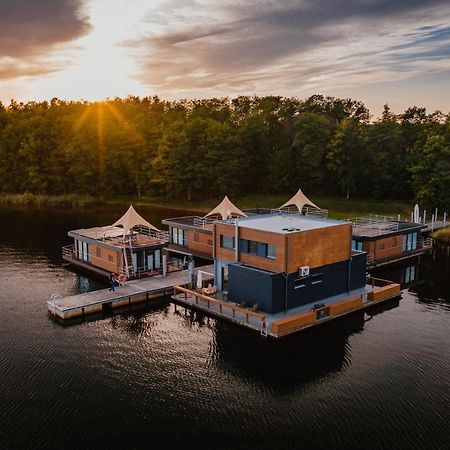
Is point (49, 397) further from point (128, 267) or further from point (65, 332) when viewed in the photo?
point (128, 267)

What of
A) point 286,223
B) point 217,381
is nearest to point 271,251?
point 286,223

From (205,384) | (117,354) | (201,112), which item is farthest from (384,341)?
(201,112)

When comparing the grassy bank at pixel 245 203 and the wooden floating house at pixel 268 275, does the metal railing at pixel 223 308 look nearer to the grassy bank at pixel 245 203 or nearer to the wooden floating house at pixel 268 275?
the wooden floating house at pixel 268 275

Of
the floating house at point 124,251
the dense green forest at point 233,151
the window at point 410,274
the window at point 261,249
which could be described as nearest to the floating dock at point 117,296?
the floating house at point 124,251

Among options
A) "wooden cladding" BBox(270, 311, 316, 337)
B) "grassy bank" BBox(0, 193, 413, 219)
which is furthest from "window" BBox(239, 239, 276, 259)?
"grassy bank" BBox(0, 193, 413, 219)

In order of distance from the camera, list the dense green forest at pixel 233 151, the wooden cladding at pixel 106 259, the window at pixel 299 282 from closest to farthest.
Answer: the window at pixel 299 282, the wooden cladding at pixel 106 259, the dense green forest at pixel 233 151

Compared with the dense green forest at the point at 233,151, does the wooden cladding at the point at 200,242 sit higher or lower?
lower

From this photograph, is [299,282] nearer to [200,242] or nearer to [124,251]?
[124,251]
